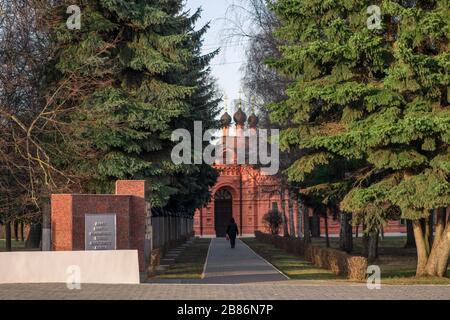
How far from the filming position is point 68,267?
1972 cm

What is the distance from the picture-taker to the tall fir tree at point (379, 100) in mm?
21750

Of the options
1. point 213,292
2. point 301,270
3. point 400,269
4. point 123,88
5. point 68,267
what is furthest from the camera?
point 400,269

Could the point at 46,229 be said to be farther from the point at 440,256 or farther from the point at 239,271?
the point at 440,256

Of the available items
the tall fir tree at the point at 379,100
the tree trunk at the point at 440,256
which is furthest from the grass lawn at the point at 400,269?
the tall fir tree at the point at 379,100

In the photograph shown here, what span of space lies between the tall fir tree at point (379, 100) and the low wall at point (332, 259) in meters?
1.45

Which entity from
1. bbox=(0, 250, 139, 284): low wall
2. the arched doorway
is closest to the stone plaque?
bbox=(0, 250, 139, 284): low wall

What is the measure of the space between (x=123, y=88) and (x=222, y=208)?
59.6 meters

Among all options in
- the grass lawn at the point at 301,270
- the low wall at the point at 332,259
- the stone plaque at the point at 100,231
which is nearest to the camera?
the stone plaque at the point at 100,231

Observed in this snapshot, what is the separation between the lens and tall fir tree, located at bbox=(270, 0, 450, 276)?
21.8 metres

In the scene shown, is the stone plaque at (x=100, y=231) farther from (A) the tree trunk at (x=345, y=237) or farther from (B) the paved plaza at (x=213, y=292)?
(A) the tree trunk at (x=345, y=237)

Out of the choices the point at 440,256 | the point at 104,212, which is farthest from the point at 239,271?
the point at 104,212

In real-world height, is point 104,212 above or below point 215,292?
above

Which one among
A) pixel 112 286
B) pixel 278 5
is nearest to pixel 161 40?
pixel 278 5
